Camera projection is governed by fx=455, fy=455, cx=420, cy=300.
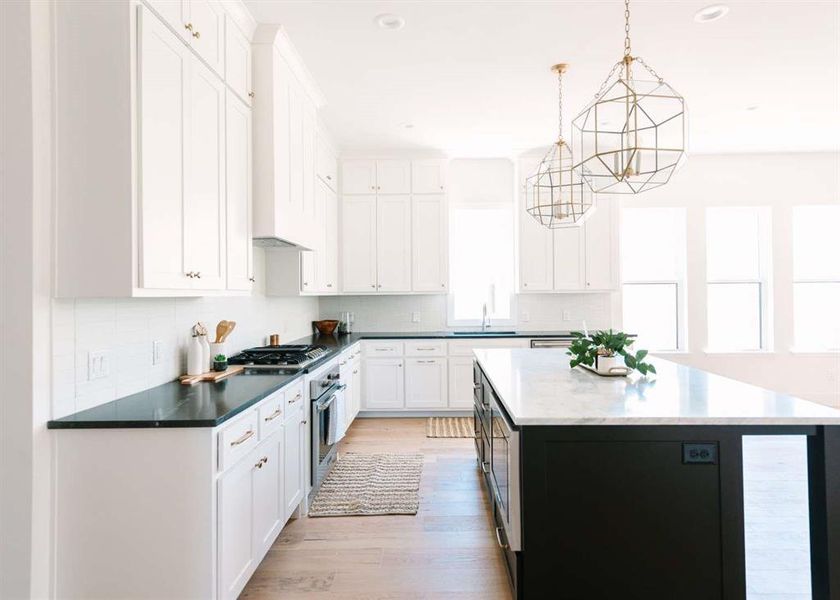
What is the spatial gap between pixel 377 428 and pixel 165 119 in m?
3.61

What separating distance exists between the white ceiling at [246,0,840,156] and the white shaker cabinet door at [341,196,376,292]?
2.71 feet

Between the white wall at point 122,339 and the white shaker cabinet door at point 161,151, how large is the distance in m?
0.35

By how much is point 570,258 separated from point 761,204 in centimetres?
247

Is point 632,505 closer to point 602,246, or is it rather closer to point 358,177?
point 602,246

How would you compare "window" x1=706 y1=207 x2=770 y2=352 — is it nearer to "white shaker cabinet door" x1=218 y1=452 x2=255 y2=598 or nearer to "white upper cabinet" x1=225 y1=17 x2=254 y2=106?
"white upper cabinet" x1=225 y1=17 x2=254 y2=106

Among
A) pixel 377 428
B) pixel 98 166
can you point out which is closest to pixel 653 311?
pixel 377 428

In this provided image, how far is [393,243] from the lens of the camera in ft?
17.5

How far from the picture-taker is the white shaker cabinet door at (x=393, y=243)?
5.32m

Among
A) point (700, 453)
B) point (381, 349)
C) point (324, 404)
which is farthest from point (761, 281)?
point (324, 404)

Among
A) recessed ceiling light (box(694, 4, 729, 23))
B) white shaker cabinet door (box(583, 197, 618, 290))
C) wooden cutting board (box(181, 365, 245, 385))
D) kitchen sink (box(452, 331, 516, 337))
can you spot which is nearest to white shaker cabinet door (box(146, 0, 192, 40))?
wooden cutting board (box(181, 365, 245, 385))

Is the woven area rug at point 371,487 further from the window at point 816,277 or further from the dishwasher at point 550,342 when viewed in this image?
the window at point 816,277

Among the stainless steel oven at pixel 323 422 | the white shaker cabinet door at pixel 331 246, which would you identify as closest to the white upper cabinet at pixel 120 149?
the stainless steel oven at pixel 323 422

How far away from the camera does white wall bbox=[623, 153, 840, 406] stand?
544 cm

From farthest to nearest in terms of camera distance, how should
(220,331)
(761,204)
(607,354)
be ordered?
(761,204) → (220,331) → (607,354)
